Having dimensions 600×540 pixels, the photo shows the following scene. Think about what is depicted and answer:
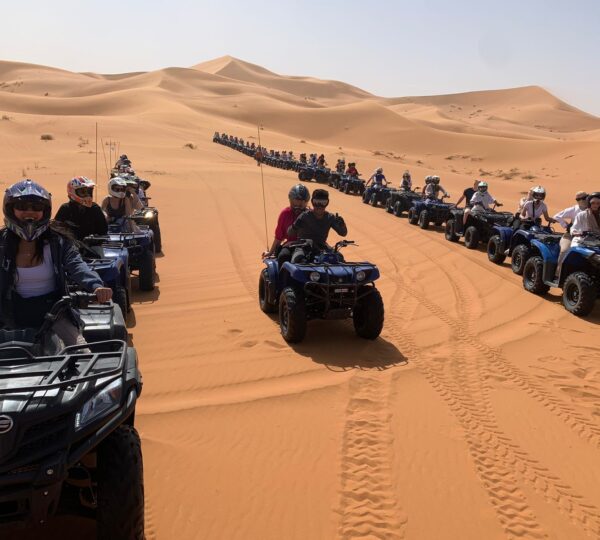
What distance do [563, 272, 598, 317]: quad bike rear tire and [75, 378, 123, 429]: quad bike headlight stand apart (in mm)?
6920

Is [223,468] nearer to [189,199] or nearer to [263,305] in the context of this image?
[263,305]

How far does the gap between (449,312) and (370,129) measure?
63.3 meters

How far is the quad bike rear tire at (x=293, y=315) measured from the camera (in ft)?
21.0

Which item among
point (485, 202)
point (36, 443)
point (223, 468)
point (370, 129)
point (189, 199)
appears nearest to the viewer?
point (36, 443)

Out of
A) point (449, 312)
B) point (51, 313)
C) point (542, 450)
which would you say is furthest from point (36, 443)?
point (449, 312)

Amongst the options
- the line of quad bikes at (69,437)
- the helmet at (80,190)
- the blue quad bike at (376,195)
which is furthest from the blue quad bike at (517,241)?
the blue quad bike at (376,195)

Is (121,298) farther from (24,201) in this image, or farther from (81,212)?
(24,201)

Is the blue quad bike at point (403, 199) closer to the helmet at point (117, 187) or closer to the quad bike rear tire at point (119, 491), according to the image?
the helmet at point (117, 187)

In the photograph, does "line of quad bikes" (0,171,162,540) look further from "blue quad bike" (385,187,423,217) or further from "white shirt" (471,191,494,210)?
"blue quad bike" (385,187,423,217)

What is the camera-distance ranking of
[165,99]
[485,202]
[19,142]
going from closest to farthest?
[485,202]
[19,142]
[165,99]

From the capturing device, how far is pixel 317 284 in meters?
6.32

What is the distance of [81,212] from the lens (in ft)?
23.7

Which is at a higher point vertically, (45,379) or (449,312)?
(45,379)

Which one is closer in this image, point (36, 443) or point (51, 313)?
point (36, 443)
